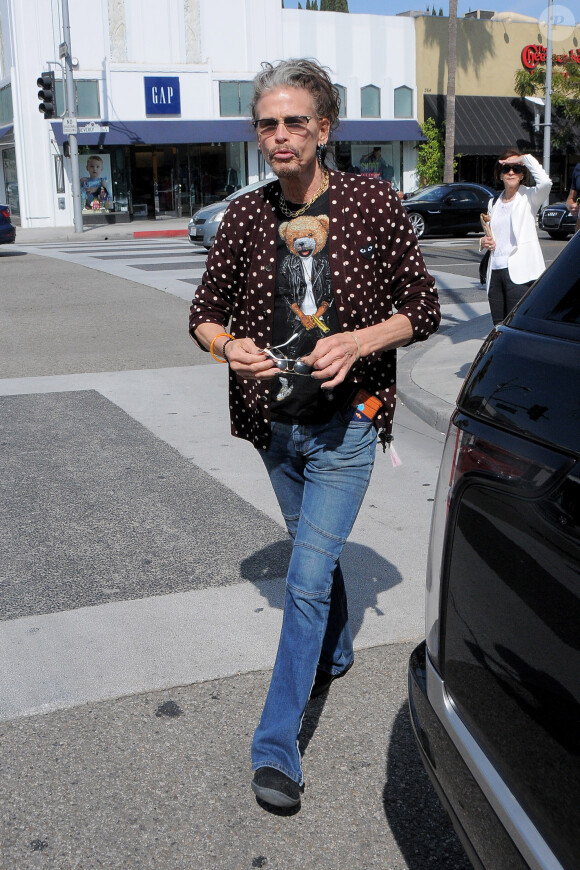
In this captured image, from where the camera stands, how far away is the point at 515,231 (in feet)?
23.8

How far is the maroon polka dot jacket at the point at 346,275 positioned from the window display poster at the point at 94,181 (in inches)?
1313

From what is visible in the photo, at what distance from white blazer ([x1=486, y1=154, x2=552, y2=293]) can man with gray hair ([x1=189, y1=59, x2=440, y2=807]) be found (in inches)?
184

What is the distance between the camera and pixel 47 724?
10.4ft

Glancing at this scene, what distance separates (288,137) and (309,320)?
508mm

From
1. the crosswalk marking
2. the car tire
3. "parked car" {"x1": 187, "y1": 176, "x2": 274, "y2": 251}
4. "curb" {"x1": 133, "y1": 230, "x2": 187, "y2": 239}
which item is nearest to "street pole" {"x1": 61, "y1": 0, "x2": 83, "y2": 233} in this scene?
"curb" {"x1": 133, "y1": 230, "x2": 187, "y2": 239}

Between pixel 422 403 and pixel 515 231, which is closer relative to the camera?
pixel 515 231

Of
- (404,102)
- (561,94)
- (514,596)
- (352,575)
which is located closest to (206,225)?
(352,575)

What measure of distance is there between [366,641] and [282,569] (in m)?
0.80

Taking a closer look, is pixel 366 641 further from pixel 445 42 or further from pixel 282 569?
pixel 445 42

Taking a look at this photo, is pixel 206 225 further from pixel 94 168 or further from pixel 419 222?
pixel 94 168

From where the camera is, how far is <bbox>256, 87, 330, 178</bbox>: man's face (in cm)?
268

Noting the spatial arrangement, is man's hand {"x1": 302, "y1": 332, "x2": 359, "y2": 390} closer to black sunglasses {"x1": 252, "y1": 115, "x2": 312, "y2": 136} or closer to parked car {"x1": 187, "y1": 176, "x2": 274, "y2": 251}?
black sunglasses {"x1": 252, "y1": 115, "x2": 312, "y2": 136}

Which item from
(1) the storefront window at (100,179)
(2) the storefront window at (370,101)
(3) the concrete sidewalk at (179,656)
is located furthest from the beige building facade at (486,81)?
(3) the concrete sidewalk at (179,656)

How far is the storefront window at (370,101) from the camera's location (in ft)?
123
